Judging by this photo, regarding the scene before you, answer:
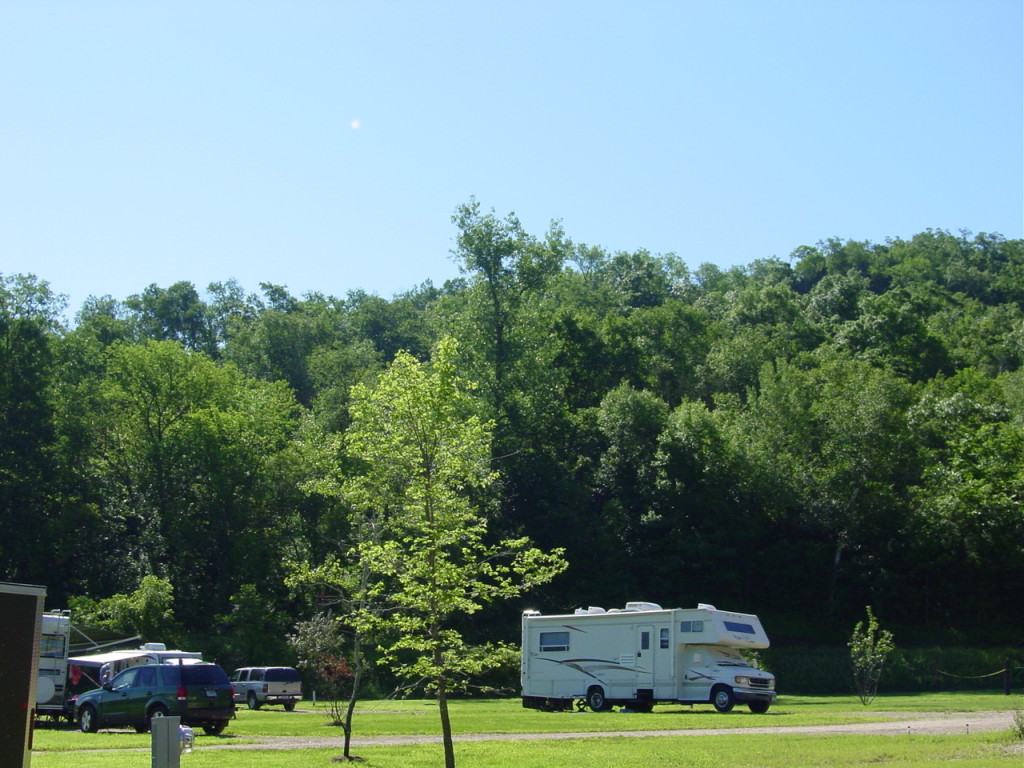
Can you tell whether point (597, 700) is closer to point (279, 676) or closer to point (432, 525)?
point (279, 676)

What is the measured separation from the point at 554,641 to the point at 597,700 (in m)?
2.29

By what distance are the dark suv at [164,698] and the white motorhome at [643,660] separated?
11.6m

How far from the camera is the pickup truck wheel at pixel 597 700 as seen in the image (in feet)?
100

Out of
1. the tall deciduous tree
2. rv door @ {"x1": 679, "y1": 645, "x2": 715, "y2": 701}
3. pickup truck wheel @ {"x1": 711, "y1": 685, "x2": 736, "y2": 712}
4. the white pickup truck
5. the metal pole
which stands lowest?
the white pickup truck

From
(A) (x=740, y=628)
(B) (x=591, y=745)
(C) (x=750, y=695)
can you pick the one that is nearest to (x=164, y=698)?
(B) (x=591, y=745)

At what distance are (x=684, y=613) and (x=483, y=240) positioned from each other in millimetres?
31120

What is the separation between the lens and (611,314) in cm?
7088

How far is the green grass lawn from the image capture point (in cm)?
1555

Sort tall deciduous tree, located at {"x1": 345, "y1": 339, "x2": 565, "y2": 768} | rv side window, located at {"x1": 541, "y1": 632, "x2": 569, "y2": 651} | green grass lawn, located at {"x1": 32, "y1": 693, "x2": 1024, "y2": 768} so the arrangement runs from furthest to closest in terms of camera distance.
Answer: rv side window, located at {"x1": 541, "y1": 632, "x2": 569, "y2": 651} → green grass lawn, located at {"x1": 32, "y1": 693, "x2": 1024, "y2": 768} → tall deciduous tree, located at {"x1": 345, "y1": 339, "x2": 565, "y2": 768}

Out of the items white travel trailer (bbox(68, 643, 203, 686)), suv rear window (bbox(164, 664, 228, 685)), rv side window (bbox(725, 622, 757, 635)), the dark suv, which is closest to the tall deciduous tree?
the dark suv

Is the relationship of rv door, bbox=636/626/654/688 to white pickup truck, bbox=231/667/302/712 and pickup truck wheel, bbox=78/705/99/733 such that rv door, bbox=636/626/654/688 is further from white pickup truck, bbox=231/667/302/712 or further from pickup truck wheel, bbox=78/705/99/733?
pickup truck wheel, bbox=78/705/99/733

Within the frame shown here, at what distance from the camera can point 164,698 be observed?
2266 cm

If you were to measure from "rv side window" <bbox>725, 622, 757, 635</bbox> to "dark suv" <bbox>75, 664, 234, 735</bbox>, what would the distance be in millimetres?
13867

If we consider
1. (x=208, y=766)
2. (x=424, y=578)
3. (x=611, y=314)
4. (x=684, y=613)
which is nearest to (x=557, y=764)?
(x=424, y=578)
